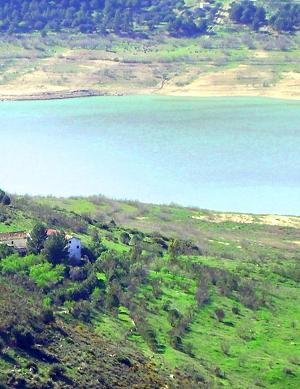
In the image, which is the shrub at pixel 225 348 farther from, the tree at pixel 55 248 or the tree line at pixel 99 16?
the tree line at pixel 99 16

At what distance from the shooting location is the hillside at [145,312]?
25531 mm

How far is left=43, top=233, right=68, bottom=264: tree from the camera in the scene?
35.1 metres

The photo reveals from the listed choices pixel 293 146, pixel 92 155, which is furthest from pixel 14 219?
pixel 293 146

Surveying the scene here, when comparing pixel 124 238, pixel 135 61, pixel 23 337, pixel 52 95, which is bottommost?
pixel 52 95

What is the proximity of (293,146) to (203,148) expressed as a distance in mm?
6318

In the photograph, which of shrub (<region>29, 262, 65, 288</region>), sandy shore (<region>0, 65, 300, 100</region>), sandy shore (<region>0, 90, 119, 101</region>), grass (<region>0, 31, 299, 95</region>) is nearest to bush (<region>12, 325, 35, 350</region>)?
shrub (<region>29, 262, 65, 288</region>)

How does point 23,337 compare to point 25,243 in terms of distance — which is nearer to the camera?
point 23,337

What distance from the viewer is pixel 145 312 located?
32250 mm

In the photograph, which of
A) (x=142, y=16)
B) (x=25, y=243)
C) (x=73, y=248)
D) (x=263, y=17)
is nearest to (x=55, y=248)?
(x=73, y=248)

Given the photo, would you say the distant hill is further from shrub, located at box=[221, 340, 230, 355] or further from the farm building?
shrub, located at box=[221, 340, 230, 355]

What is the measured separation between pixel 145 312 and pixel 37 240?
18.3ft

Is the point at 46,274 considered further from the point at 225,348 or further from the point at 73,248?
the point at 225,348

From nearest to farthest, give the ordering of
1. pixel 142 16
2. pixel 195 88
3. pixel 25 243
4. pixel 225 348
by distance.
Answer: pixel 225 348
pixel 25 243
pixel 195 88
pixel 142 16

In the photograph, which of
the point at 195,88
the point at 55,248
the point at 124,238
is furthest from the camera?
the point at 195,88
